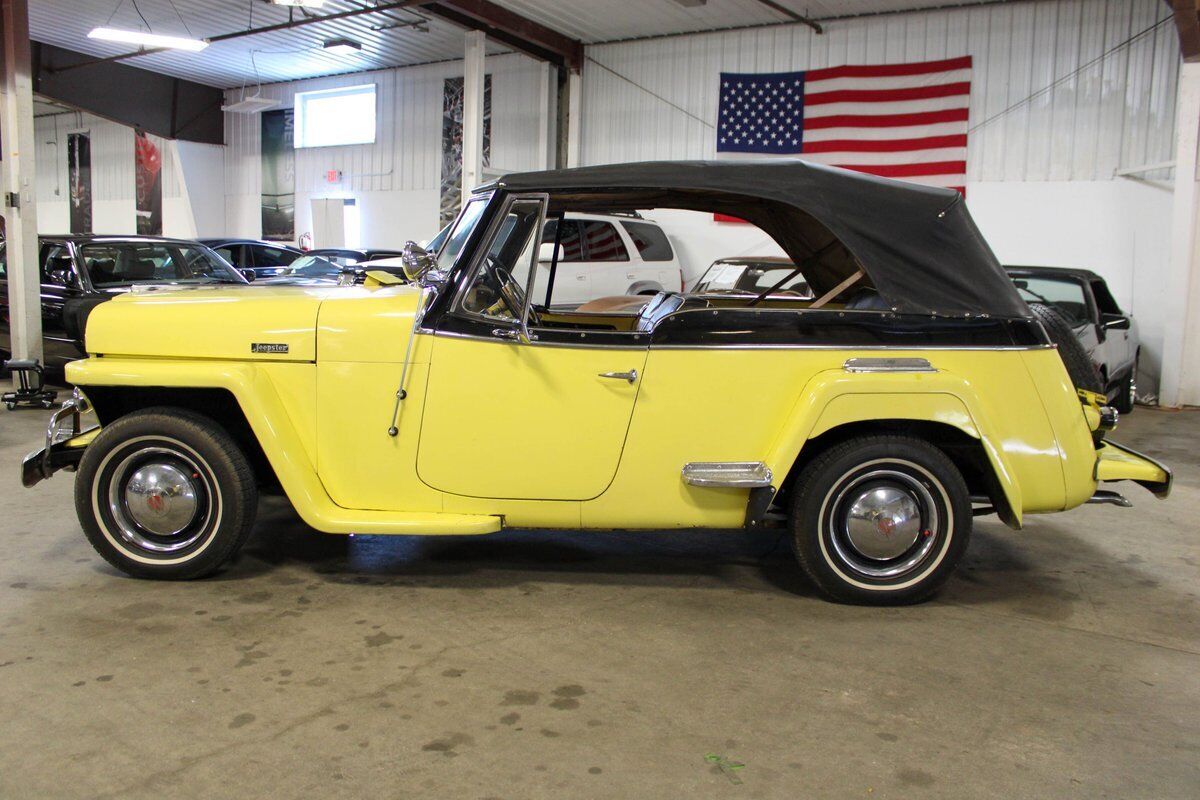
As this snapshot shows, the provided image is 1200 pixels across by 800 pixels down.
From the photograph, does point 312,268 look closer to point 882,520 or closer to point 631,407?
point 631,407

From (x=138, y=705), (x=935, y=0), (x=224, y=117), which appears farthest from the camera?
(x=224, y=117)

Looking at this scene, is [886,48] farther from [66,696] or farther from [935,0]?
[66,696]

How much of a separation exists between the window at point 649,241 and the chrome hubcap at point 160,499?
27.0 ft

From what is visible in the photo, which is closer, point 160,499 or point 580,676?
point 580,676

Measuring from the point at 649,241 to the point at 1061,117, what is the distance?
5.65 m

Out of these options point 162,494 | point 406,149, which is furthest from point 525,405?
point 406,149

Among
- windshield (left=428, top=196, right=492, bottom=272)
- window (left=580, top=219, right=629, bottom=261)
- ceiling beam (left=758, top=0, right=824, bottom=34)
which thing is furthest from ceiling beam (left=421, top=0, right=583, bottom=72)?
windshield (left=428, top=196, right=492, bottom=272)

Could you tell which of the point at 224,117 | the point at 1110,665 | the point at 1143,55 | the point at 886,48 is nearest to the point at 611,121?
the point at 886,48

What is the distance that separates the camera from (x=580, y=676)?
10.2 feet

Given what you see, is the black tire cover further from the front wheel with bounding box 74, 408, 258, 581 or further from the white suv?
the white suv

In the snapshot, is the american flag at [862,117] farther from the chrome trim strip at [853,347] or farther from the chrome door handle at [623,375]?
the chrome door handle at [623,375]

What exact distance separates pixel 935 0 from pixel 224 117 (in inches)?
645

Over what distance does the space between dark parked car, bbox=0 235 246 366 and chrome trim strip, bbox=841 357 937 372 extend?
753 centimetres

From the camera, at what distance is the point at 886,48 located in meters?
13.1
